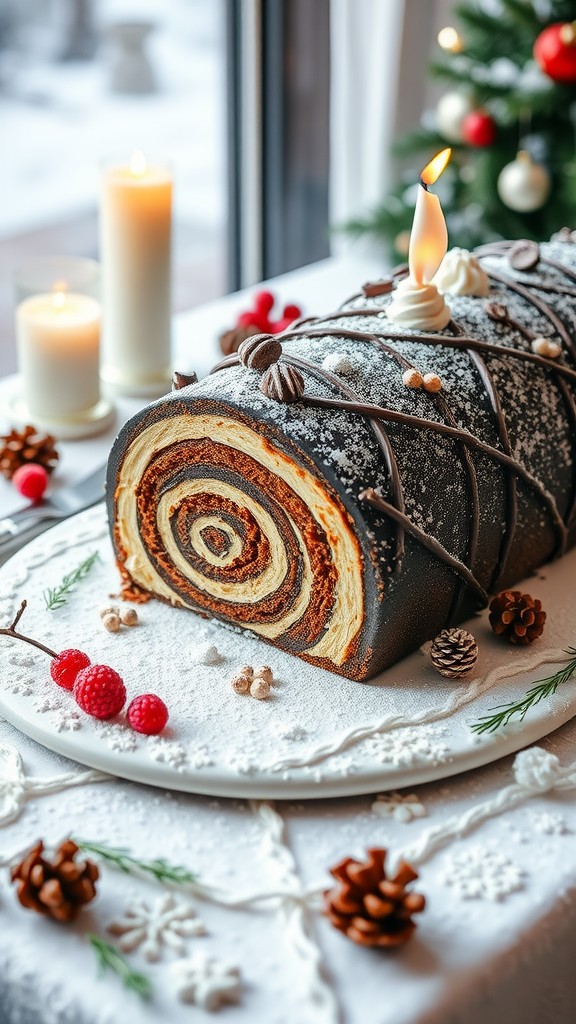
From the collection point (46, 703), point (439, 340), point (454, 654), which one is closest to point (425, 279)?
point (439, 340)

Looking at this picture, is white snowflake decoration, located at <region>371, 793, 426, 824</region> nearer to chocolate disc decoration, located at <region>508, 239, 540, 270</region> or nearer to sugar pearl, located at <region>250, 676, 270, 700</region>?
sugar pearl, located at <region>250, 676, 270, 700</region>

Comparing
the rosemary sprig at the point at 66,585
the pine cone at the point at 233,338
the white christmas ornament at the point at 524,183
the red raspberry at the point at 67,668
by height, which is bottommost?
the rosemary sprig at the point at 66,585

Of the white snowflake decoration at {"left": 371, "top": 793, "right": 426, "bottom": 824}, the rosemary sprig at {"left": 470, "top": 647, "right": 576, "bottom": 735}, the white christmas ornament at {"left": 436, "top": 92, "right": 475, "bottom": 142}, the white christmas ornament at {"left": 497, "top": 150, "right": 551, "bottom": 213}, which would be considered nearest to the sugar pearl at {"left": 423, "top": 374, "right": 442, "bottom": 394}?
Answer: the rosemary sprig at {"left": 470, "top": 647, "right": 576, "bottom": 735}

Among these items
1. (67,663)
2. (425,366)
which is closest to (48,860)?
(67,663)

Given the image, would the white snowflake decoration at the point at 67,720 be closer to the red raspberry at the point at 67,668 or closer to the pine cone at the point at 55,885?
the red raspberry at the point at 67,668

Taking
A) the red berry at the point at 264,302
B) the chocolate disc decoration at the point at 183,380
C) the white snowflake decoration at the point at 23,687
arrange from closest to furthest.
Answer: the white snowflake decoration at the point at 23,687
the chocolate disc decoration at the point at 183,380
the red berry at the point at 264,302

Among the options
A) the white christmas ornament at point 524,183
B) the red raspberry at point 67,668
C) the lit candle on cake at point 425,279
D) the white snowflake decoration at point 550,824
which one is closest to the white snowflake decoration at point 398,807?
the white snowflake decoration at point 550,824

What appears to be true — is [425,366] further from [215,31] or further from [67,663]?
[215,31]

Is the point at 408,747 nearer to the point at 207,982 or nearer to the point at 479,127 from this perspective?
the point at 207,982
